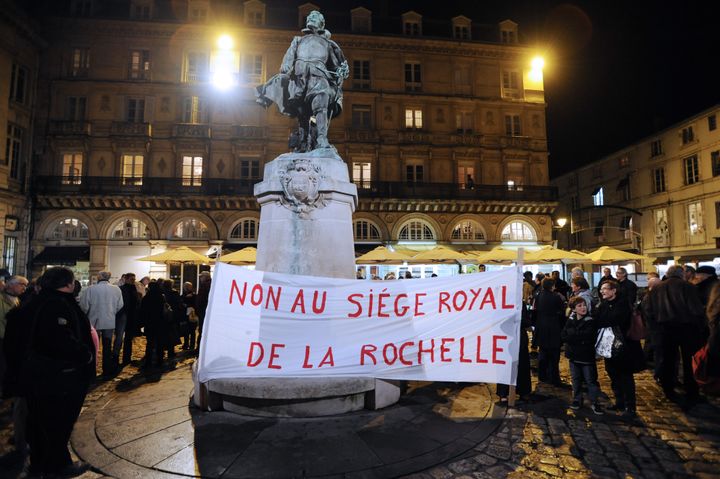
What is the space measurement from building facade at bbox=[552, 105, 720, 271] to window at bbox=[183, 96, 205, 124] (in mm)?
23878

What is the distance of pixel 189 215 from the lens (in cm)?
2556

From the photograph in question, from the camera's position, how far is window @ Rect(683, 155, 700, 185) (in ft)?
92.6

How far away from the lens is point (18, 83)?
80.0ft

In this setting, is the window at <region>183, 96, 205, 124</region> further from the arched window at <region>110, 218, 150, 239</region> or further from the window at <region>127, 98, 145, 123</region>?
the arched window at <region>110, 218, 150, 239</region>

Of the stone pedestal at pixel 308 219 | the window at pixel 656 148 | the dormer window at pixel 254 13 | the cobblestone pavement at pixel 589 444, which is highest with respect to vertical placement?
the dormer window at pixel 254 13

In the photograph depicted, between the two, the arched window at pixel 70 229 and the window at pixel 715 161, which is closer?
the arched window at pixel 70 229

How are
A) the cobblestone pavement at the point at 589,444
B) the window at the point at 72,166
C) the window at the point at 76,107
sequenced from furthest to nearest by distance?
the window at the point at 76,107 → the window at the point at 72,166 → the cobblestone pavement at the point at 589,444

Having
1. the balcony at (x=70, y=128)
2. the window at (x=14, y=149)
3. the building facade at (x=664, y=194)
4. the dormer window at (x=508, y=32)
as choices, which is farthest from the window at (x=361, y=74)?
the window at (x=14, y=149)

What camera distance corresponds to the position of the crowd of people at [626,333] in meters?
5.30

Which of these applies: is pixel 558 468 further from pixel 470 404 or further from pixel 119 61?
pixel 119 61

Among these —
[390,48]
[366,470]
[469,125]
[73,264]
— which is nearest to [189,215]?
[73,264]

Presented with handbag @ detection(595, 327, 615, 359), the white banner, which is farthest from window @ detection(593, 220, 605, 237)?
the white banner

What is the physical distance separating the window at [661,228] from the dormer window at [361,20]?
25767mm

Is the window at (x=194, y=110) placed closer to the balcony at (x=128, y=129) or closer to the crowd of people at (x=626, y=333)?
the balcony at (x=128, y=129)
